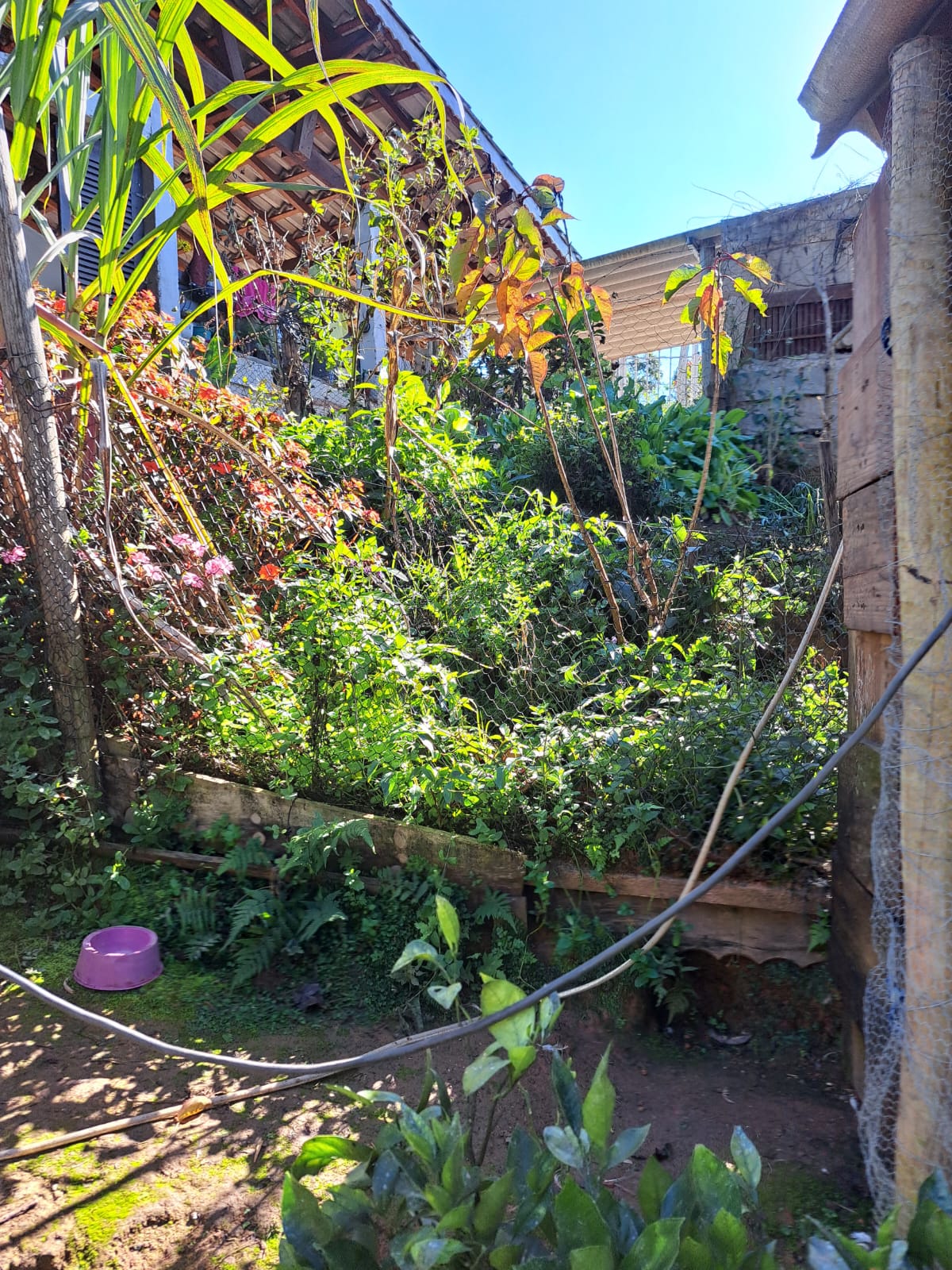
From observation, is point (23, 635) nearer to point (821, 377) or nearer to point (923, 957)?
point (923, 957)

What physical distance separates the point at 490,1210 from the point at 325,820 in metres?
1.83

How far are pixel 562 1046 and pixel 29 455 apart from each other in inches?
103

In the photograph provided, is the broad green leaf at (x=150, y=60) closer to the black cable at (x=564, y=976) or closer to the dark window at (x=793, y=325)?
the black cable at (x=564, y=976)

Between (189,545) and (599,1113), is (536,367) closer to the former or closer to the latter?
(189,545)

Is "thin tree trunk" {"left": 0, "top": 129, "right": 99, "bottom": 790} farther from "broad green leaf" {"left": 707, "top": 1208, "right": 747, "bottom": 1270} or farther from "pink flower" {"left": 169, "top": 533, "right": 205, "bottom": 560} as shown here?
"broad green leaf" {"left": 707, "top": 1208, "right": 747, "bottom": 1270}

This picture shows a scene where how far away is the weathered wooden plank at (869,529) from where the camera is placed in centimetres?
183

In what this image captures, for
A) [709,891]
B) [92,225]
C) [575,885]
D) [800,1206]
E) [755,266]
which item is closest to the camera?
[800,1206]

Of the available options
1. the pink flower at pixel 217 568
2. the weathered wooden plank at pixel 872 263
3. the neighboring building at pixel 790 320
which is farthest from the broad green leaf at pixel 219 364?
the neighboring building at pixel 790 320

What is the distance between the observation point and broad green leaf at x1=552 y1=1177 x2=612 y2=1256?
0.97m

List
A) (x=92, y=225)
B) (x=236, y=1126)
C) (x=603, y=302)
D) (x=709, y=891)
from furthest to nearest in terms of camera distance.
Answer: (x=92, y=225) < (x=603, y=302) < (x=709, y=891) < (x=236, y=1126)

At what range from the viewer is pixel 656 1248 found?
93 centimetres

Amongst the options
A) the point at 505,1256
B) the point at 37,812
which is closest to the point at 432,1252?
the point at 505,1256

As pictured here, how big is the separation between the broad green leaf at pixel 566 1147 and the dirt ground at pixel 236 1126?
0.95m

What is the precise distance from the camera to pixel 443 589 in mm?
Answer: 3779
